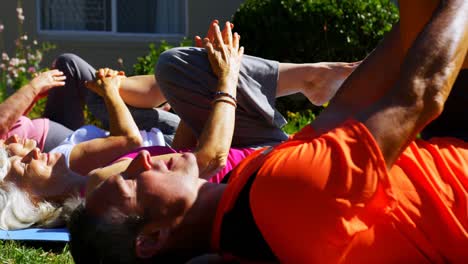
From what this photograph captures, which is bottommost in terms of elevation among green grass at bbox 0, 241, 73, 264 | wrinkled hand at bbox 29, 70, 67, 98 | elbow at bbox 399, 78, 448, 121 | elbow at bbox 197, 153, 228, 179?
green grass at bbox 0, 241, 73, 264

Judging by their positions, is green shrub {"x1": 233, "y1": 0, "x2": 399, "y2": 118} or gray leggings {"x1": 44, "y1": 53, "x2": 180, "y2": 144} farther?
green shrub {"x1": 233, "y1": 0, "x2": 399, "y2": 118}

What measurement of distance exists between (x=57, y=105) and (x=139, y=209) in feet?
11.1

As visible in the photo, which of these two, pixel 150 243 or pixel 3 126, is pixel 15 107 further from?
pixel 150 243

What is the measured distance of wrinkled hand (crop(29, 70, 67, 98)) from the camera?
17.9ft

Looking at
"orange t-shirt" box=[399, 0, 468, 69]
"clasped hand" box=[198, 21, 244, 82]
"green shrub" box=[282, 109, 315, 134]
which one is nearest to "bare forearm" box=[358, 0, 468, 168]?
"orange t-shirt" box=[399, 0, 468, 69]

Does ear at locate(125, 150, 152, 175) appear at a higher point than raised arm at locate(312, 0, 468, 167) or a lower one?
lower

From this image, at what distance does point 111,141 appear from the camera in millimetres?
4824

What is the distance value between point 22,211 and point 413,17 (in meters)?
2.56

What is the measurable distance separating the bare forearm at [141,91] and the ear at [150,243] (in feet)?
7.88

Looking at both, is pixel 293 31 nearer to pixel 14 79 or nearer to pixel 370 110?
pixel 14 79

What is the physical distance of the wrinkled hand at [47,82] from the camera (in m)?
5.46

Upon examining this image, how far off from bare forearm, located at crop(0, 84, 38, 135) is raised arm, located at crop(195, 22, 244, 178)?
1707 millimetres

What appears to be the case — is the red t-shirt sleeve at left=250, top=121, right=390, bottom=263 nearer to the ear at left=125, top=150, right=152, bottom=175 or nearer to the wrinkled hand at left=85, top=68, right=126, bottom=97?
the ear at left=125, top=150, right=152, bottom=175

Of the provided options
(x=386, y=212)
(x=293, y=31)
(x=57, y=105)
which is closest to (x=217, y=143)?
(x=386, y=212)
